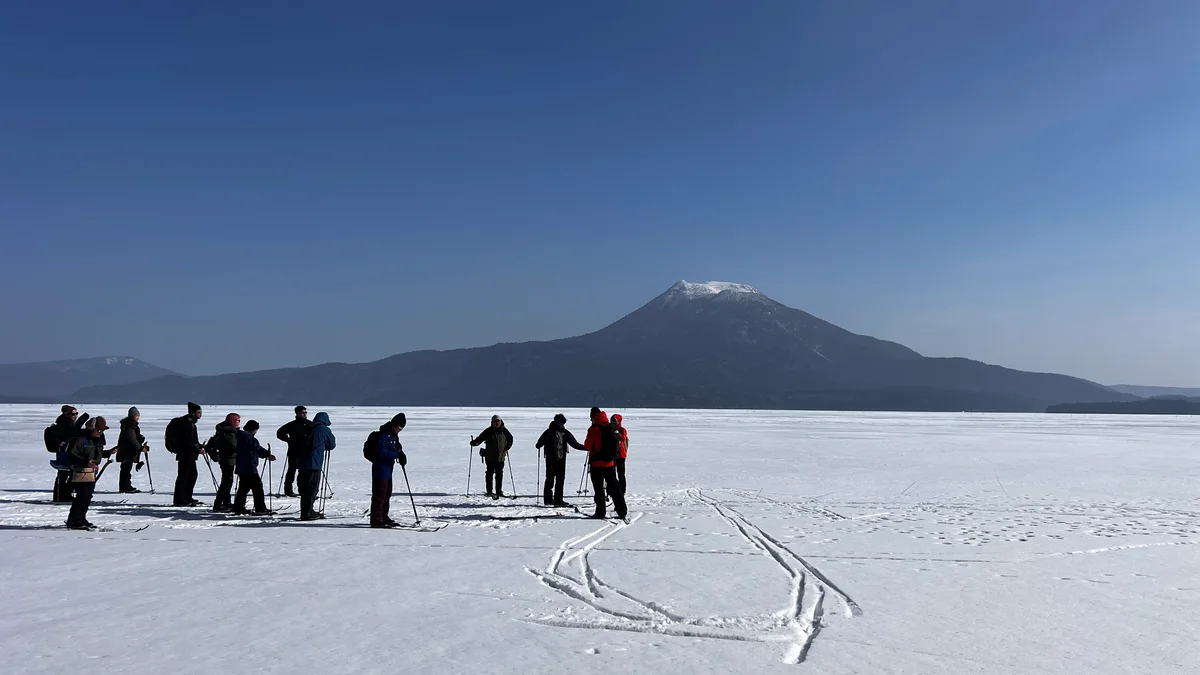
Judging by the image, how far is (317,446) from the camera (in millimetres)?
11070

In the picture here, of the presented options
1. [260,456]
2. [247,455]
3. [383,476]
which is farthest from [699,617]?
[260,456]

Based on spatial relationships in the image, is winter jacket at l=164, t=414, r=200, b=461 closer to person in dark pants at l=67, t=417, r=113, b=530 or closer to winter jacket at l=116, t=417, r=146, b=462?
winter jacket at l=116, t=417, r=146, b=462

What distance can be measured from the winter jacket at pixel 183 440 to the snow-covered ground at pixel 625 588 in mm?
926

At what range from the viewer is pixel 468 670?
195 inches

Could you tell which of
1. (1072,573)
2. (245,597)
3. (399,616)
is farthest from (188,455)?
(1072,573)

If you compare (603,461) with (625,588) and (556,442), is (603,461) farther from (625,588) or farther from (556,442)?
(625,588)

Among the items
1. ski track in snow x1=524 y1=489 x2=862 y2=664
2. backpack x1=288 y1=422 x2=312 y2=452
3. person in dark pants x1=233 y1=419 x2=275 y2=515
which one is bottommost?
ski track in snow x1=524 y1=489 x2=862 y2=664

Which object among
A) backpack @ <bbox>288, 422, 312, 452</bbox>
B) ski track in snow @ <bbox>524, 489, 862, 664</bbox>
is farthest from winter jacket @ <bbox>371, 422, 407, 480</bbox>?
ski track in snow @ <bbox>524, 489, 862, 664</bbox>

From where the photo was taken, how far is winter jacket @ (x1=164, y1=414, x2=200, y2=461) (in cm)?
1252

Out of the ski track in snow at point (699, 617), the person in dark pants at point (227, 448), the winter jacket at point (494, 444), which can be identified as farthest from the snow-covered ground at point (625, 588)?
the winter jacket at point (494, 444)

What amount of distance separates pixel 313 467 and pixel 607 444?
439 cm

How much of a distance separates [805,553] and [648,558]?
195cm

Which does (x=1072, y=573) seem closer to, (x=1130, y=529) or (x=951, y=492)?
(x=1130, y=529)

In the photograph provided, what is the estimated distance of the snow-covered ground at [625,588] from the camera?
529cm
